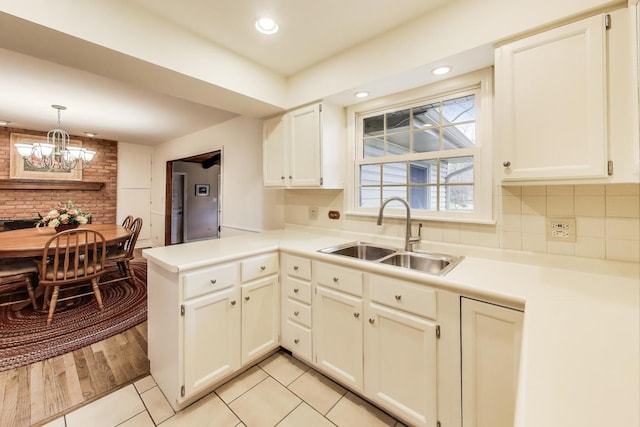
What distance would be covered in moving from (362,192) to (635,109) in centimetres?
161

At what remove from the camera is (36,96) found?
120 inches

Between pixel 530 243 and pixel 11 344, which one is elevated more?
pixel 530 243

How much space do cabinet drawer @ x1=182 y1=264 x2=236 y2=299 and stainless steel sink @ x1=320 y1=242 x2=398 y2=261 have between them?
72cm

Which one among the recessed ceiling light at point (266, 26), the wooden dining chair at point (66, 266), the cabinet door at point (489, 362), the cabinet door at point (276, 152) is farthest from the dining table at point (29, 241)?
the cabinet door at point (489, 362)

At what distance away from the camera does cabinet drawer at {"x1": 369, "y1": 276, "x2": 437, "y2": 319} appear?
133 centimetres

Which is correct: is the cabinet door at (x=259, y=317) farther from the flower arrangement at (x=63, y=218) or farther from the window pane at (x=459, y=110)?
the flower arrangement at (x=63, y=218)

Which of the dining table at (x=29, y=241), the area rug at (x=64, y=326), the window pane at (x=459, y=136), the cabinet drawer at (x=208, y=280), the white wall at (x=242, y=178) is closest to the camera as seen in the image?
the cabinet drawer at (x=208, y=280)

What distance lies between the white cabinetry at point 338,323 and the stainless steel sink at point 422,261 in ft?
0.94

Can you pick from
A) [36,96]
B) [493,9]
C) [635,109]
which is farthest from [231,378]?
[36,96]

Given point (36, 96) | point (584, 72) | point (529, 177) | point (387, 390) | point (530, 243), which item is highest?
point (36, 96)

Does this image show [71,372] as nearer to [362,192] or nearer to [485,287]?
[362,192]

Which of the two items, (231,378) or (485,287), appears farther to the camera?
(231,378)

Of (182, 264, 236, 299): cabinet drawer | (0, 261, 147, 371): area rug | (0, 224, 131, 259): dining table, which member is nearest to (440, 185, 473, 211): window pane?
(182, 264, 236, 299): cabinet drawer

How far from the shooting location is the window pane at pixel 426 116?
1980 mm
